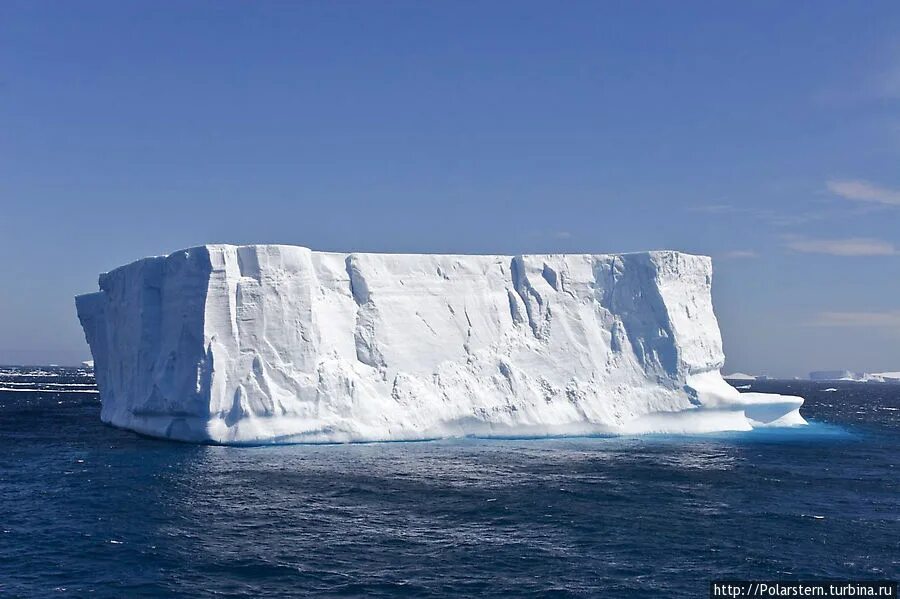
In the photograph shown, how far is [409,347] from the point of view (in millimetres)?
30609

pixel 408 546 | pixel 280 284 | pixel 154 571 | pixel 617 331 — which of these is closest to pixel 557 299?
pixel 617 331

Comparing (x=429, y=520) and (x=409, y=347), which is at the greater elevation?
(x=409, y=347)

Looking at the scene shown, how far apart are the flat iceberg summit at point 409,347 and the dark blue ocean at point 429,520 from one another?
6.24 feet

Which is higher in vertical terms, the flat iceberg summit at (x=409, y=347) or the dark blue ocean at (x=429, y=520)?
the flat iceberg summit at (x=409, y=347)

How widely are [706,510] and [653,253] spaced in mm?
17366

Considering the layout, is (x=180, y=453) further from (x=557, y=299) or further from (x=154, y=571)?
(x=557, y=299)

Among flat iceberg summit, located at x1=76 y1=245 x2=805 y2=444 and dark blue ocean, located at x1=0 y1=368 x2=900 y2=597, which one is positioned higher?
flat iceberg summit, located at x1=76 y1=245 x2=805 y2=444

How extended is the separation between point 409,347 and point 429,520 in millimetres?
14308

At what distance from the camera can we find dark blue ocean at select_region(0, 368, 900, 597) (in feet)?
42.3

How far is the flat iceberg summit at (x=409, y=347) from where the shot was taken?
27.7 metres

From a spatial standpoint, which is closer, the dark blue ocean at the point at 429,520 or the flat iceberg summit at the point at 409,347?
the dark blue ocean at the point at 429,520

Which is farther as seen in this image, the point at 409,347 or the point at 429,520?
the point at 409,347

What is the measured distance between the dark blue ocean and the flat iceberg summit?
190cm

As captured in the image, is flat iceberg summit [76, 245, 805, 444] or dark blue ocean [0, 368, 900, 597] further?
flat iceberg summit [76, 245, 805, 444]
